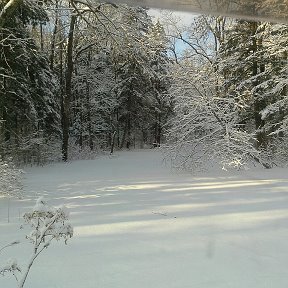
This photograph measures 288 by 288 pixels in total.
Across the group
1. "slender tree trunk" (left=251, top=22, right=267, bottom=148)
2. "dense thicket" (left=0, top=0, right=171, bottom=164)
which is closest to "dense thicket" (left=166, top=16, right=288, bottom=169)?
"slender tree trunk" (left=251, top=22, right=267, bottom=148)

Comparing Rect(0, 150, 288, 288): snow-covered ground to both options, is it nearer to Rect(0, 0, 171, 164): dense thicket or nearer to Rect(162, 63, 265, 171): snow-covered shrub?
Rect(0, 0, 171, 164): dense thicket

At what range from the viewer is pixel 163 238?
5.20 meters

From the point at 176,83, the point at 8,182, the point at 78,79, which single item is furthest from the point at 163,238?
the point at 78,79

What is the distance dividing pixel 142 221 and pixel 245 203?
7.97ft

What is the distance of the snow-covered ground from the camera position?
150 inches

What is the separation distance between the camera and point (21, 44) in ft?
47.3

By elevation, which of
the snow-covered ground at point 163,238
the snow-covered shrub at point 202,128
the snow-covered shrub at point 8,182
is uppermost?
the snow-covered shrub at point 202,128

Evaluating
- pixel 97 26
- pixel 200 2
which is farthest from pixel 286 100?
pixel 200 2

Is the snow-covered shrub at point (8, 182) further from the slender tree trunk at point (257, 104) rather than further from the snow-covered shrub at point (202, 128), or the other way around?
the slender tree trunk at point (257, 104)

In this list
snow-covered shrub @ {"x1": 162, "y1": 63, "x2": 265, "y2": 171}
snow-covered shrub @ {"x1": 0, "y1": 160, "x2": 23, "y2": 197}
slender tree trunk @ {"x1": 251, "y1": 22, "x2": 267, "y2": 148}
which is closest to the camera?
snow-covered shrub @ {"x1": 0, "y1": 160, "x2": 23, "y2": 197}

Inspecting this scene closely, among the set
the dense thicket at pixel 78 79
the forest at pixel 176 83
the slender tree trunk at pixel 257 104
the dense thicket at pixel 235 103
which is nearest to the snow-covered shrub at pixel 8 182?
the forest at pixel 176 83

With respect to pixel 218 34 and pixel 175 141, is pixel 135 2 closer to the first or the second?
pixel 175 141

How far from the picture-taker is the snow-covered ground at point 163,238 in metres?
3.80

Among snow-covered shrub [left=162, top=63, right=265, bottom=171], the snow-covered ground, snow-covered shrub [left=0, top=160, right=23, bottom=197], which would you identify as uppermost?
snow-covered shrub [left=162, top=63, right=265, bottom=171]
